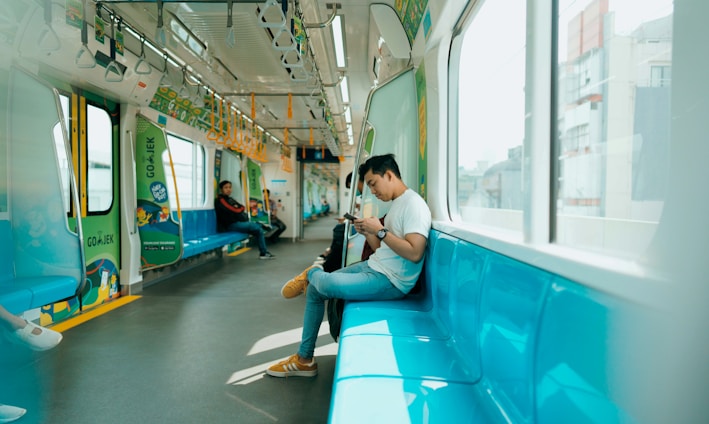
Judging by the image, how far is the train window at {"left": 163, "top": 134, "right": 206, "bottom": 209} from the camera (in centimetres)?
815

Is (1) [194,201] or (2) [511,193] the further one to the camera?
(1) [194,201]

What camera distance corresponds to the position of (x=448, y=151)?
3.23m

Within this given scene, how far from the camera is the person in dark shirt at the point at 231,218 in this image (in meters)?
9.16

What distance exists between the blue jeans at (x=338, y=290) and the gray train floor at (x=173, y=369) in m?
0.31

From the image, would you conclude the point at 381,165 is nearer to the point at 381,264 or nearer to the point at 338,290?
the point at 381,264

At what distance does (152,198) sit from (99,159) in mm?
846

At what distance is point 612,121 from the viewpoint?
1198 mm

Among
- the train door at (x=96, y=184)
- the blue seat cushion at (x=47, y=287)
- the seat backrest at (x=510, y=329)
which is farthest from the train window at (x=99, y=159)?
the seat backrest at (x=510, y=329)

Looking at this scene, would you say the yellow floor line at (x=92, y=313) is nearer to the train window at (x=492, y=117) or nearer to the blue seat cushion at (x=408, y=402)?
the blue seat cushion at (x=408, y=402)

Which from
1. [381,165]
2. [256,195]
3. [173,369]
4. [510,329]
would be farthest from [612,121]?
[256,195]

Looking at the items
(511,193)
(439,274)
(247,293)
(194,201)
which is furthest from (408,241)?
(194,201)

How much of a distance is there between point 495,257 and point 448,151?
1825 mm

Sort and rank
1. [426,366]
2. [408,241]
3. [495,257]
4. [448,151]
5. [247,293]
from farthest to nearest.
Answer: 1. [247,293]
2. [448,151]
3. [408,241]
4. [426,366]
5. [495,257]

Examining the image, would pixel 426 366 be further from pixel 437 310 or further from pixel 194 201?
pixel 194 201
